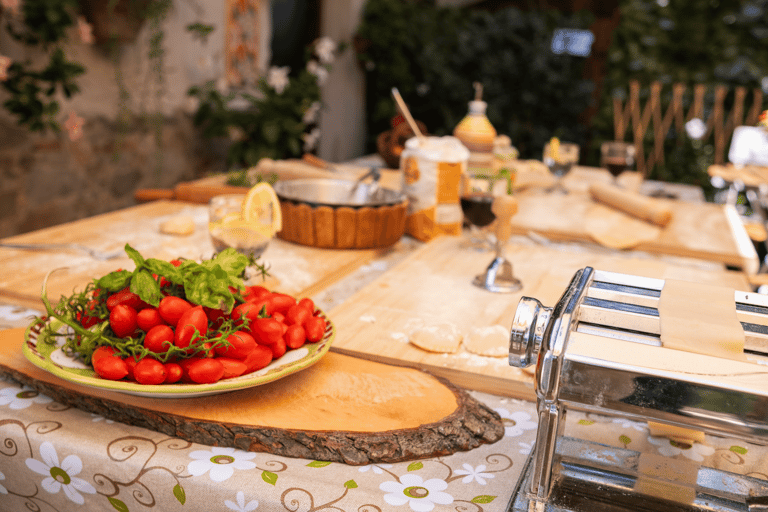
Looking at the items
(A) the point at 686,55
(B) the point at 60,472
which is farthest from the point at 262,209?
(A) the point at 686,55

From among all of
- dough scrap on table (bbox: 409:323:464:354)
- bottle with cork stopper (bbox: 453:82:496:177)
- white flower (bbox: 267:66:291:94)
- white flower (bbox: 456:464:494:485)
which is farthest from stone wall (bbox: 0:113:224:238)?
white flower (bbox: 456:464:494:485)

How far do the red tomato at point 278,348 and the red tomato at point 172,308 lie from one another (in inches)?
4.6

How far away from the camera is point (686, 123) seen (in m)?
4.84

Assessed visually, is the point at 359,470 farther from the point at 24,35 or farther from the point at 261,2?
the point at 261,2

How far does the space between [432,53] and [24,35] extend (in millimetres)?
3464

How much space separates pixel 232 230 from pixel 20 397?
1.71ft

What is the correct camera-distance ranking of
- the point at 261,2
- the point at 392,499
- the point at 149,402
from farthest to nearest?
the point at 261,2 < the point at 149,402 < the point at 392,499

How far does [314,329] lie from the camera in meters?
0.81

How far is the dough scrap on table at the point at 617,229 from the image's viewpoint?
5.73 feet

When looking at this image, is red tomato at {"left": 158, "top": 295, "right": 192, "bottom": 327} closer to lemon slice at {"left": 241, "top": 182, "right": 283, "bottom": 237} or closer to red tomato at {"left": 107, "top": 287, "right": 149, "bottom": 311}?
red tomato at {"left": 107, "top": 287, "right": 149, "bottom": 311}

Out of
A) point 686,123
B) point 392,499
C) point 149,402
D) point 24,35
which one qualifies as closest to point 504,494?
point 392,499

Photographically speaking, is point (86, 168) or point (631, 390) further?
point (86, 168)

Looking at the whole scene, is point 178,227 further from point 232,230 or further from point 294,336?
point 294,336

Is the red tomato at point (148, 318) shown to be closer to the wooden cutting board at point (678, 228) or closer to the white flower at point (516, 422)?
Result: the white flower at point (516, 422)
